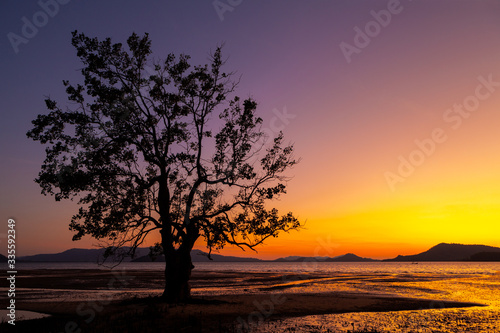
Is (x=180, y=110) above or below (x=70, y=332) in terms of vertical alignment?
above

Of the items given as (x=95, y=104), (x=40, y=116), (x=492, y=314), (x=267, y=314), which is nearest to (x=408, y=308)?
(x=492, y=314)

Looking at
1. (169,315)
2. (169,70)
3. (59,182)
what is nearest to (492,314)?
(169,315)

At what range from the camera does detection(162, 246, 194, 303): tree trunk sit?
81.1 feet

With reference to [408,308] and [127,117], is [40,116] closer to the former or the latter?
[127,117]

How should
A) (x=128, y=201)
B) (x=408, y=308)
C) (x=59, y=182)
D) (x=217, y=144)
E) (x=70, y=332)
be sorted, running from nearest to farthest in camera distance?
(x=70, y=332)
(x=59, y=182)
(x=128, y=201)
(x=217, y=144)
(x=408, y=308)

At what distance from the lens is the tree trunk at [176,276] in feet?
81.1

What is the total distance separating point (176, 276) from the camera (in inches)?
984

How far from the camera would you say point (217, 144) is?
26422 mm

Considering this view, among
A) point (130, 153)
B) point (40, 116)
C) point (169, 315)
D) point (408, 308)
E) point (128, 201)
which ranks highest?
point (40, 116)

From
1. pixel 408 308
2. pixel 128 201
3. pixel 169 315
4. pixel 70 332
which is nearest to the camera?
pixel 70 332

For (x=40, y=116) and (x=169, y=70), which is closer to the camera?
(x=40, y=116)

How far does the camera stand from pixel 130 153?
25875 millimetres

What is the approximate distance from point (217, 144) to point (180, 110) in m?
3.45

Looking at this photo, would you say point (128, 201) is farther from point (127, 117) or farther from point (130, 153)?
point (127, 117)
